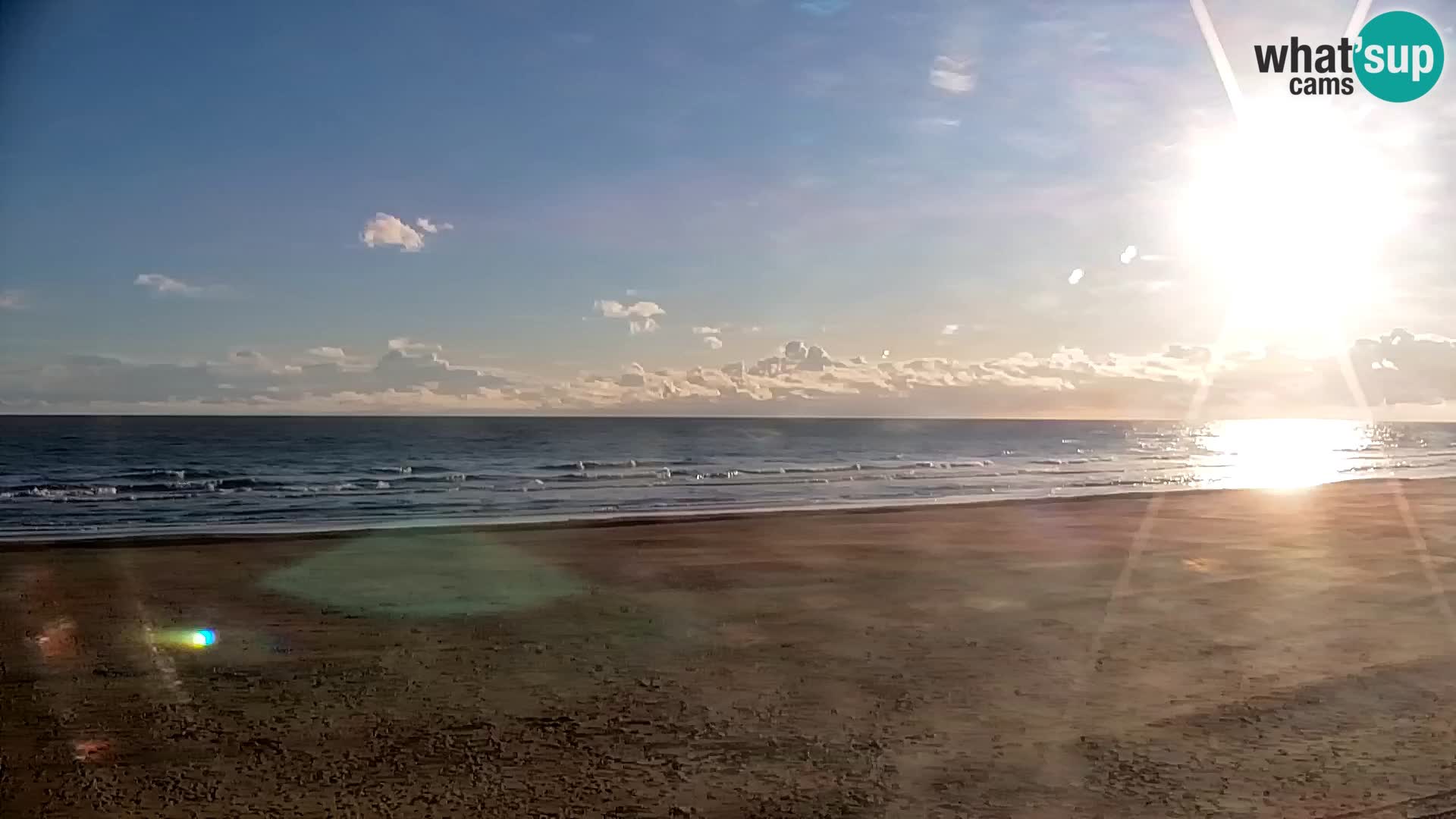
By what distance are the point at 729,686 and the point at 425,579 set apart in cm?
776

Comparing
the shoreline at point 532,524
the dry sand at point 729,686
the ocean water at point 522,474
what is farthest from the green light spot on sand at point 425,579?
the ocean water at point 522,474

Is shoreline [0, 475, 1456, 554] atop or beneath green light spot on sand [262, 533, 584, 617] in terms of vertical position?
atop

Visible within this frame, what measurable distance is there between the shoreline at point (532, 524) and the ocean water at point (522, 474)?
2.34 feet

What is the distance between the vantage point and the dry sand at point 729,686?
6766 millimetres

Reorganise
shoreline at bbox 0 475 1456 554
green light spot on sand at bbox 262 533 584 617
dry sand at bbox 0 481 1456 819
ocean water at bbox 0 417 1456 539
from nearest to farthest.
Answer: dry sand at bbox 0 481 1456 819 < green light spot on sand at bbox 262 533 584 617 < shoreline at bbox 0 475 1456 554 < ocean water at bbox 0 417 1456 539

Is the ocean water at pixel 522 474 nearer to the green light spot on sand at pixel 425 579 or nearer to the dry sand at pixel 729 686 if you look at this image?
the green light spot on sand at pixel 425 579

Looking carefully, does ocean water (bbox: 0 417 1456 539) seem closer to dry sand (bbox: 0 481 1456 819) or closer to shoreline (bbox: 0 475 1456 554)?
shoreline (bbox: 0 475 1456 554)

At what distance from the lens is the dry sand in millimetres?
6766

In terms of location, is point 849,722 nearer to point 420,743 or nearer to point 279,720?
point 420,743

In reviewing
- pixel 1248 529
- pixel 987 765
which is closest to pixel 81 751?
pixel 987 765

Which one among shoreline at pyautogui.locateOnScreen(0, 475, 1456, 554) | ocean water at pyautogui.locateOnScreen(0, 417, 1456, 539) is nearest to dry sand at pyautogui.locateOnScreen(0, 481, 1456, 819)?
shoreline at pyautogui.locateOnScreen(0, 475, 1456, 554)

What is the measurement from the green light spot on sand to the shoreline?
2.82 meters

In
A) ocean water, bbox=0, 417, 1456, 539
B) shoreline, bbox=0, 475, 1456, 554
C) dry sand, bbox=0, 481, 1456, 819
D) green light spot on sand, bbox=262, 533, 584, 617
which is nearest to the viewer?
dry sand, bbox=0, 481, 1456, 819

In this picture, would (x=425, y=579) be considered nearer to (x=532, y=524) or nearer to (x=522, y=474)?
(x=532, y=524)
